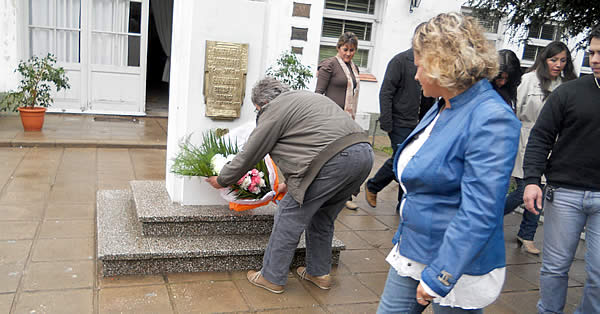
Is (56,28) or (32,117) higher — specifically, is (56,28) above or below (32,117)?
above

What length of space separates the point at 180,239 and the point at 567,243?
2.51m

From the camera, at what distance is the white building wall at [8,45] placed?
8.45 meters

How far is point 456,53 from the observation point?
1.72 metres

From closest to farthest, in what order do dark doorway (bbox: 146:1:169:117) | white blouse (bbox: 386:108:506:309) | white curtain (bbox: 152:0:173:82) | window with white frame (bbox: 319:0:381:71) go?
white blouse (bbox: 386:108:506:309) < window with white frame (bbox: 319:0:381:71) < dark doorway (bbox: 146:1:169:117) < white curtain (bbox: 152:0:173:82)

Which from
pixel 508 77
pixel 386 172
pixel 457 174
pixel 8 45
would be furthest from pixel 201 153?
pixel 8 45

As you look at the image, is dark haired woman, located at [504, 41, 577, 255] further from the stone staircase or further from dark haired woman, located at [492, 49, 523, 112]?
the stone staircase

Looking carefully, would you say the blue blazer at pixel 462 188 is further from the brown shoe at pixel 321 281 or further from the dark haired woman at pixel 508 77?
the dark haired woman at pixel 508 77

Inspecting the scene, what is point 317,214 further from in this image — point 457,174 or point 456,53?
point 456,53

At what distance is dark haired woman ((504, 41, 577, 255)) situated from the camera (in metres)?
4.28

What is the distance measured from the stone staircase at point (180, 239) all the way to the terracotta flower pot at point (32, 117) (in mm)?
4090

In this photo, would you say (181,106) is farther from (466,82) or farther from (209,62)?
(466,82)

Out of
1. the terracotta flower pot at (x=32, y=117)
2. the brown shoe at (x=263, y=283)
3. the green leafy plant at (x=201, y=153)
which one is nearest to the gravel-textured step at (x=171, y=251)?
the brown shoe at (x=263, y=283)

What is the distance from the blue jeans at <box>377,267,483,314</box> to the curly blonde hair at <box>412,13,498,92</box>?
2.50ft

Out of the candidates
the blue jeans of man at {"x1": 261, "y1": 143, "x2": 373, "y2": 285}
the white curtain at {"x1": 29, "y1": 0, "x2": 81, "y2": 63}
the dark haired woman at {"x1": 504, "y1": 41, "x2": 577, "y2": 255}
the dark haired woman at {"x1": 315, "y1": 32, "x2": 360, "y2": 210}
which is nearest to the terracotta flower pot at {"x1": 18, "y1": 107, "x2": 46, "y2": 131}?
the white curtain at {"x1": 29, "y1": 0, "x2": 81, "y2": 63}
